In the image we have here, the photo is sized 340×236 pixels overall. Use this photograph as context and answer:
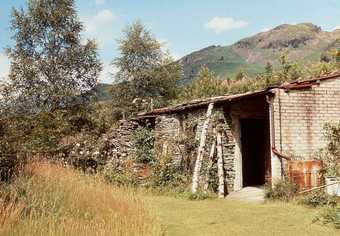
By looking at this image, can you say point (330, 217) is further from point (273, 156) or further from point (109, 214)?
point (109, 214)

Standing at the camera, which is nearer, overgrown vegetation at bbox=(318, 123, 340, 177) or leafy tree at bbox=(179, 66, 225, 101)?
overgrown vegetation at bbox=(318, 123, 340, 177)

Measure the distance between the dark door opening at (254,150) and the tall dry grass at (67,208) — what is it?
743 centimetres

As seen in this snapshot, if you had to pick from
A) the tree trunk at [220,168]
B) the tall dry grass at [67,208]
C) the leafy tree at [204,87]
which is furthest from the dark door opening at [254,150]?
the leafy tree at [204,87]

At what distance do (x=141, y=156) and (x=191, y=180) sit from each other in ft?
8.39

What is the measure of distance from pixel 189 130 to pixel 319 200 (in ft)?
19.0

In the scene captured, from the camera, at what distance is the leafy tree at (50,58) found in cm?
2486

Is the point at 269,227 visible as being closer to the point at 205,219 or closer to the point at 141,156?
the point at 205,219

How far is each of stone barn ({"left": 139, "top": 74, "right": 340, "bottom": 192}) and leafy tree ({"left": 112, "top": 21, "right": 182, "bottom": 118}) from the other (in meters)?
17.9

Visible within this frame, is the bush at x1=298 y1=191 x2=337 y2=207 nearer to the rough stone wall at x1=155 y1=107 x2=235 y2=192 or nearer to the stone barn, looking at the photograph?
the stone barn

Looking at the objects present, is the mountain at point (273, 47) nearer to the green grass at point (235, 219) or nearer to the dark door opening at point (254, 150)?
the dark door opening at point (254, 150)

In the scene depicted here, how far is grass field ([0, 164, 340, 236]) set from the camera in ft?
20.9

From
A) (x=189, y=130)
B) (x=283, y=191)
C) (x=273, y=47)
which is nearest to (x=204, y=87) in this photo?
(x=189, y=130)

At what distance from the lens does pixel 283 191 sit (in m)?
12.2

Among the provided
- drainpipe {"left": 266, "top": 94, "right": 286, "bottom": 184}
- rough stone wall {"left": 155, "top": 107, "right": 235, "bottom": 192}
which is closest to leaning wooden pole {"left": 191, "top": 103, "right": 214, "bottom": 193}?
rough stone wall {"left": 155, "top": 107, "right": 235, "bottom": 192}
